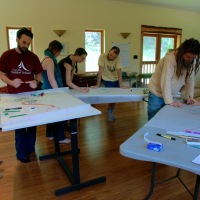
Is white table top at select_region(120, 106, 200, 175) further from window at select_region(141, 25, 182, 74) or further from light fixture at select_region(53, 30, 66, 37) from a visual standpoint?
window at select_region(141, 25, 182, 74)

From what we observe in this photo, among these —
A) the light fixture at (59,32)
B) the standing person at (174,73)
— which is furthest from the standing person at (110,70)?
the light fixture at (59,32)

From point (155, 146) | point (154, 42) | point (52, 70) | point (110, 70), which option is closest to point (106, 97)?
point (52, 70)

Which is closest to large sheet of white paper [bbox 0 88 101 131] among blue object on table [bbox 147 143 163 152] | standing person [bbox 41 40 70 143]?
standing person [bbox 41 40 70 143]

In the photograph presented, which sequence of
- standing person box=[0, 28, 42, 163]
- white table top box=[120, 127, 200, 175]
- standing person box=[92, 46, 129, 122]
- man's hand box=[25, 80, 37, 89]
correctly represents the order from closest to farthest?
1. white table top box=[120, 127, 200, 175]
2. standing person box=[0, 28, 42, 163]
3. man's hand box=[25, 80, 37, 89]
4. standing person box=[92, 46, 129, 122]

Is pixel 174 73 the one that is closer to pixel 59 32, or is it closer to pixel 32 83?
pixel 32 83

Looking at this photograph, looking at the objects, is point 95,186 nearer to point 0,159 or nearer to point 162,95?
point 162,95

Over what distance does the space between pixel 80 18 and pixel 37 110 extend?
402 cm

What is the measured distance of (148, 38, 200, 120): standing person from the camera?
178 centimetres

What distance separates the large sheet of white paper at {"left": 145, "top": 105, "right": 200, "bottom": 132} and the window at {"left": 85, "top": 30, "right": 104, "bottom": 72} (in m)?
3.91

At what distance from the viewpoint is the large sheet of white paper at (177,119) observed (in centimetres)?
145

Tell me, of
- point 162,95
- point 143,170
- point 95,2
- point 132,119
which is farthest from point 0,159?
point 95,2

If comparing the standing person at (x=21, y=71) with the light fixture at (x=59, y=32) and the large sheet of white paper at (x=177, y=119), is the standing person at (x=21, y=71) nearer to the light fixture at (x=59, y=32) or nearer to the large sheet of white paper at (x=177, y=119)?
the large sheet of white paper at (x=177, y=119)

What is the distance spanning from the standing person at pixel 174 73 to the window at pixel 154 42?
440 cm

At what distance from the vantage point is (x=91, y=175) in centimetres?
209
